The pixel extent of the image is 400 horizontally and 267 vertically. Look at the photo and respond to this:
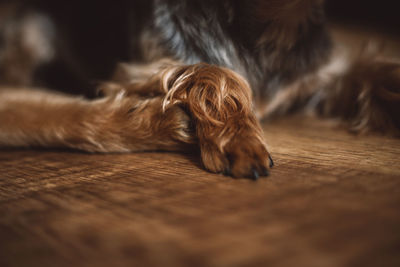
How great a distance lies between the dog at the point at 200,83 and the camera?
768 mm

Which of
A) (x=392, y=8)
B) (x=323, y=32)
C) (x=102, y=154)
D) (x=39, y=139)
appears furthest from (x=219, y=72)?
(x=392, y=8)

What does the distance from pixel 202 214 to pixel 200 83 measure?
16.0 inches

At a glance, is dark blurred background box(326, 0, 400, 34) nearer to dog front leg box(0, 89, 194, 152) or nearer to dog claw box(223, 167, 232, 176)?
dog front leg box(0, 89, 194, 152)

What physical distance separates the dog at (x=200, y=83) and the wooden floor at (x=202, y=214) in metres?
0.09

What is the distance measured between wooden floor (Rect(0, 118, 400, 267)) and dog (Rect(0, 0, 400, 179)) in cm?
9

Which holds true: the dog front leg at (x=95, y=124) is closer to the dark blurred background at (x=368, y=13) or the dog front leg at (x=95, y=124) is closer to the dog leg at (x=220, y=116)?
the dog leg at (x=220, y=116)

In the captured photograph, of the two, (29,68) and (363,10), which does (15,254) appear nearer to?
(29,68)

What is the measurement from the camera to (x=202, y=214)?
0.46 meters

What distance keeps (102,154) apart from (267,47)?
0.62 metres

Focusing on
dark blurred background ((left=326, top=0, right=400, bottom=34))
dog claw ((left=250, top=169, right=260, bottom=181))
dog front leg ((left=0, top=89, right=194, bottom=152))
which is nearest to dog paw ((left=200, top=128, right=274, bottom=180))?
dog claw ((left=250, top=169, right=260, bottom=181))

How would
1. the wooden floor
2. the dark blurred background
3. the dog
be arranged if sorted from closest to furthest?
the wooden floor → the dog → the dark blurred background

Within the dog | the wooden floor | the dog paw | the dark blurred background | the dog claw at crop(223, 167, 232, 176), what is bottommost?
the wooden floor

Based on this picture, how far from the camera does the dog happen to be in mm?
768

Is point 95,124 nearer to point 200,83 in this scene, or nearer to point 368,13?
point 200,83
